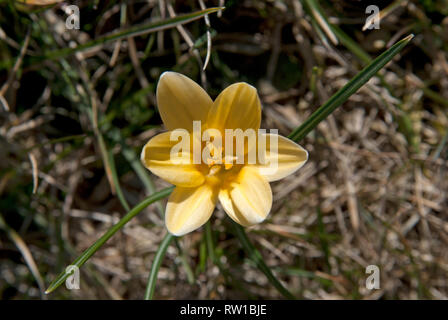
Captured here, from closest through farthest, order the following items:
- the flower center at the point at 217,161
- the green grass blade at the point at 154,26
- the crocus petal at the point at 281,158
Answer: the crocus petal at the point at 281,158
the flower center at the point at 217,161
the green grass blade at the point at 154,26

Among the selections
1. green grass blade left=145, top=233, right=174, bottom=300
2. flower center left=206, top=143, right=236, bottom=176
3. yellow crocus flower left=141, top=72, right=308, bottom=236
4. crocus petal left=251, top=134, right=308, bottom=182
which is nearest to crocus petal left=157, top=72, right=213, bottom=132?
yellow crocus flower left=141, top=72, right=308, bottom=236

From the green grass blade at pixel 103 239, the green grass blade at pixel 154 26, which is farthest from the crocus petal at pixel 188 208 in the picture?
the green grass blade at pixel 154 26

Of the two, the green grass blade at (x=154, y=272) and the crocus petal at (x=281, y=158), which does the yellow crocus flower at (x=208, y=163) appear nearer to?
the crocus petal at (x=281, y=158)

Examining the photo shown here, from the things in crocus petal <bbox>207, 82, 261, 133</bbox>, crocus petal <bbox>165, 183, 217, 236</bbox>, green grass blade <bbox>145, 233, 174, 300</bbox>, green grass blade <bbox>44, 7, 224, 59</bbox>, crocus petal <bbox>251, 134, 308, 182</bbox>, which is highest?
green grass blade <bbox>44, 7, 224, 59</bbox>

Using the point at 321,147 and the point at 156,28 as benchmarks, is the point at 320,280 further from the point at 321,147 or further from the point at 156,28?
the point at 156,28

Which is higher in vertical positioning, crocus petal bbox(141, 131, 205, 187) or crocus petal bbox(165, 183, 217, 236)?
crocus petal bbox(141, 131, 205, 187)

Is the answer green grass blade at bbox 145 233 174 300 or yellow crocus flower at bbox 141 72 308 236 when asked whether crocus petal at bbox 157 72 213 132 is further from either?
green grass blade at bbox 145 233 174 300
